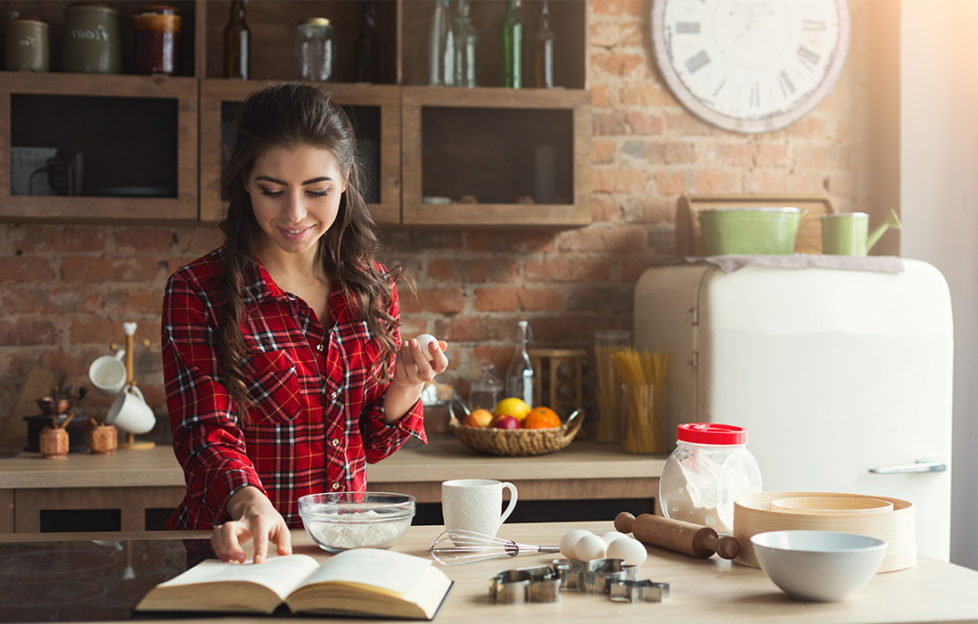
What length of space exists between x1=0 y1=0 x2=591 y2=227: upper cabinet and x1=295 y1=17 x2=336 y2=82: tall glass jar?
0.07 metres

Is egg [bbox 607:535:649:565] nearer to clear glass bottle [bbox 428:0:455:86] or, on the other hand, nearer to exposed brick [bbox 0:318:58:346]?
clear glass bottle [bbox 428:0:455:86]

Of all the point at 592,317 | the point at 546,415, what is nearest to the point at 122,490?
the point at 546,415

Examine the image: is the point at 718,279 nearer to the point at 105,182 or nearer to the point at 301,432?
the point at 301,432

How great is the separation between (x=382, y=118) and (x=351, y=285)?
1.03m

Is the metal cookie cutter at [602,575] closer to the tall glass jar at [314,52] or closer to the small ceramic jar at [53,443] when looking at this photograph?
the small ceramic jar at [53,443]

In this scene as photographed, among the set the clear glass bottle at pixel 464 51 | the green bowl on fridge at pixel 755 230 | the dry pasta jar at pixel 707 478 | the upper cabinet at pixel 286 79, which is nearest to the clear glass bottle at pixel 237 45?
the upper cabinet at pixel 286 79

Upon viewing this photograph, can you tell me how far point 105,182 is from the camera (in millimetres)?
2678

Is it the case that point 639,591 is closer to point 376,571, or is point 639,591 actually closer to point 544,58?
point 376,571

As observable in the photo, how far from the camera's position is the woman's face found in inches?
65.3

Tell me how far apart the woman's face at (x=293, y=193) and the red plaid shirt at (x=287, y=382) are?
5.1 inches

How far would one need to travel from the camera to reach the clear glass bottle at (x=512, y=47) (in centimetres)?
290

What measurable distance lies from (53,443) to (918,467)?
2289mm

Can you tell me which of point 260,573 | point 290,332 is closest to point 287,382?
point 290,332

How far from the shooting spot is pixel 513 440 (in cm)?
259
